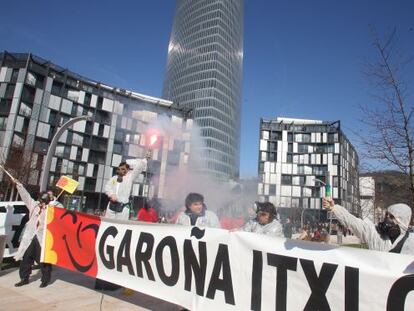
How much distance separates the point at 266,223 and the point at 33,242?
382 centimetres

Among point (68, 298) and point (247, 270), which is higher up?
point (247, 270)

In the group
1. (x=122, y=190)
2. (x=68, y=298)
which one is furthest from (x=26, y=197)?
(x=68, y=298)

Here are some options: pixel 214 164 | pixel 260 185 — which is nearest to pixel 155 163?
pixel 260 185

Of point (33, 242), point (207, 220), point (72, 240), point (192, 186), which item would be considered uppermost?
point (192, 186)

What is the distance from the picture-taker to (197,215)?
4.78 meters

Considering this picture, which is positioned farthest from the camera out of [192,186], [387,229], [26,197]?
[192,186]

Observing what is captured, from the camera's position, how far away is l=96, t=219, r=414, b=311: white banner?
3121 millimetres

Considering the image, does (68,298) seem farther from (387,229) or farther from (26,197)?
(387,229)

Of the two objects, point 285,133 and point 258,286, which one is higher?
point 285,133

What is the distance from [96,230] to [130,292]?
3.73 ft

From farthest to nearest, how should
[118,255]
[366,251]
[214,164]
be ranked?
[214,164]
[118,255]
[366,251]

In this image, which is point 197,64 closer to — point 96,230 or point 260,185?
point 260,185

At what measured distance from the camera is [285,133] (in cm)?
8462

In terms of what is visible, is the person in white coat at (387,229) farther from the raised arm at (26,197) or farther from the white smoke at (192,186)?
the white smoke at (192,186)
